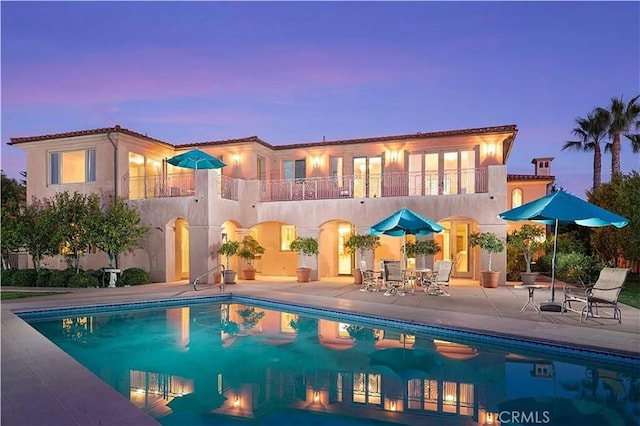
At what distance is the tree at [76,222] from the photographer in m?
17.3

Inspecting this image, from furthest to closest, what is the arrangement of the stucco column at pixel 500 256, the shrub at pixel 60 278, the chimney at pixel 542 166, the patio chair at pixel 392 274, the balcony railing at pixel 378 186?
1. the chimney at pixel 542 166
2. the balcony railing at pixel 378 186
3. the stucco column at pixel 500 256
4. the shrub at pixel 60 278
5. the patio chair at pixel 392 274

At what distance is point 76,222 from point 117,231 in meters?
1.72

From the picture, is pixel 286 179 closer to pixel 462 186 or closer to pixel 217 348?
pixel 462 186

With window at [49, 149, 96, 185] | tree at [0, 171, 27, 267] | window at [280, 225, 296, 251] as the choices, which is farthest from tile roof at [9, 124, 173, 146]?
window at [280, 225, 296, 251]

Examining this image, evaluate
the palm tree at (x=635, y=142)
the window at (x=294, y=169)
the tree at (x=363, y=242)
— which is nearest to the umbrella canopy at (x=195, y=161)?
the window at (x=294, y=169)

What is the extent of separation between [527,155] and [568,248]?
6221cm

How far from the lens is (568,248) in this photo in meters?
19.3

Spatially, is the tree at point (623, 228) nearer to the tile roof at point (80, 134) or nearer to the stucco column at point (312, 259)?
the stucco column at point (312, 259)

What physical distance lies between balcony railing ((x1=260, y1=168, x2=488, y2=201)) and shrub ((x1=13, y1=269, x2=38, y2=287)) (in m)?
10.1

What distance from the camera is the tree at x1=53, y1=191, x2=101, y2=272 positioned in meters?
17.3

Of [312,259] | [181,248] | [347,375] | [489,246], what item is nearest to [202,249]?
[181,248]

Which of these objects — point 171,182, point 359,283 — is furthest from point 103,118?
point 359,283

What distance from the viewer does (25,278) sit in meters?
18.2

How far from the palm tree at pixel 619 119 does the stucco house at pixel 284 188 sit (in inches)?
449
